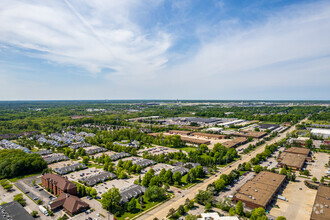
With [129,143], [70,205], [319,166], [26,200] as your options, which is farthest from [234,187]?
[129,143]

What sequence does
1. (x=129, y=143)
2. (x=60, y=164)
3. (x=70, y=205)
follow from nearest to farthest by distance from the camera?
1. (x=70, y=205)
2. (x=60, y=164)
3. (x=129, y=143)

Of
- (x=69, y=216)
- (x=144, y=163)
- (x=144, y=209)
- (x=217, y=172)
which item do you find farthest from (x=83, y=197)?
(x=217, y=172)

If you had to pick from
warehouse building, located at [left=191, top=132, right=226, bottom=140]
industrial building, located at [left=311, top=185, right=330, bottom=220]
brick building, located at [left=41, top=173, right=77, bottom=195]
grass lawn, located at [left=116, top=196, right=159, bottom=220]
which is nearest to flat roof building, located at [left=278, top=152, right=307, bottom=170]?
industrial building, located at [left=311, top=185, right=330, bottom=220]

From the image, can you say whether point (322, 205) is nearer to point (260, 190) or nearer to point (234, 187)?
point (260, 190)

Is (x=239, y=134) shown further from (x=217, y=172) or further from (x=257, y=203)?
(x=257, y=203)

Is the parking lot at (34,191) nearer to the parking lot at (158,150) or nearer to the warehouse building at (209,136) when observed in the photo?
the parking lot at (158,150)

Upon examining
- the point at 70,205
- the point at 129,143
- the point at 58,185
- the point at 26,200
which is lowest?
the point at 26,200

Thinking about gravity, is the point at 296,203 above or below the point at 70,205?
below
